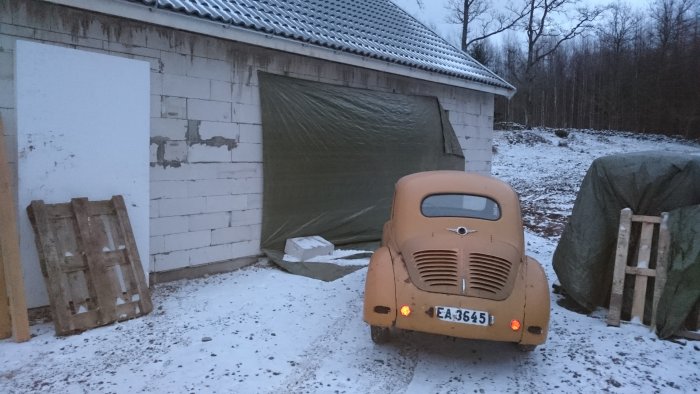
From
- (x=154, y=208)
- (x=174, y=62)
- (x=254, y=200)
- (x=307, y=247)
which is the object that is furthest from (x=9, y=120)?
(x=307, y=247)

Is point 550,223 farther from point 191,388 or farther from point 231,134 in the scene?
point 191,388

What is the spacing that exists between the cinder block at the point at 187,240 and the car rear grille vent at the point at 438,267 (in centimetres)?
317

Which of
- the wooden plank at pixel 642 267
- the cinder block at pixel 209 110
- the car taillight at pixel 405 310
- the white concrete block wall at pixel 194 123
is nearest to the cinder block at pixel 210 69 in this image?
the white concrete block wall at pixel 194 123

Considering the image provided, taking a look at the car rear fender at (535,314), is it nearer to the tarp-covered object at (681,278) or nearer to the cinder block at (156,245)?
the tarp-covered object at (681,278)

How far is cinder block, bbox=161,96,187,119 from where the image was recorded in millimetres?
5543

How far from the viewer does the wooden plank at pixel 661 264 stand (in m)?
4.54

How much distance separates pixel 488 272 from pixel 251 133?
395cm

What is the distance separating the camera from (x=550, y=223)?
1088 centimetres

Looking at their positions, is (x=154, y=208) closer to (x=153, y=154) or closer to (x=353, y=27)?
(x=153, y=154)

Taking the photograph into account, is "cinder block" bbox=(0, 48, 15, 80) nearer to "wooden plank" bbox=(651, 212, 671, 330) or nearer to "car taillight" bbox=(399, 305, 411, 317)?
"car taillight" bbox=(399, 305, 411, 317)

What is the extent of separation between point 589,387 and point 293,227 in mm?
4424

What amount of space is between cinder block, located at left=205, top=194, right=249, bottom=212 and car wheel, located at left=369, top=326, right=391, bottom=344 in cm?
289

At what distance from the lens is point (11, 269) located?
13.0ft

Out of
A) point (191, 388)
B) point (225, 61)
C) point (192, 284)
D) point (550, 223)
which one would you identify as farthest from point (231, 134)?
point (550, 223)
